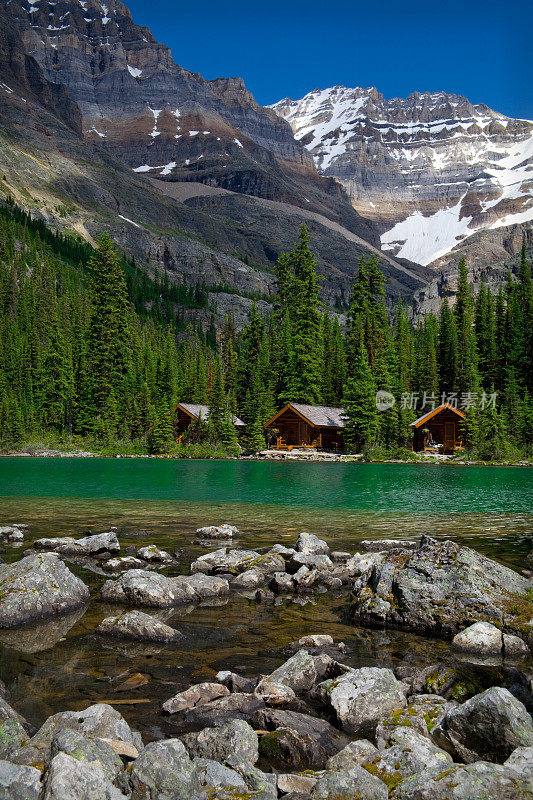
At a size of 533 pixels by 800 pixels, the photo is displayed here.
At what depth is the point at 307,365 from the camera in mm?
72125

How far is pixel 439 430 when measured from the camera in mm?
68438

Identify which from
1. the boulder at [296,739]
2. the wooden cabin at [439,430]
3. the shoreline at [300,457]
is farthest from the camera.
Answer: the wooden cabin at [439,430]

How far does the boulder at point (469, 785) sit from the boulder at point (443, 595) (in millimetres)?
4646

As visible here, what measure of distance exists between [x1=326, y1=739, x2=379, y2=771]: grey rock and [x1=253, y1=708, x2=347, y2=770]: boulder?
0.23 m

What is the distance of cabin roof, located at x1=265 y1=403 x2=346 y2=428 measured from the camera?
6519 centimetres

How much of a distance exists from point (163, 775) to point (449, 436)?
66.2 m

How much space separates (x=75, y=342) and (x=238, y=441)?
118ft

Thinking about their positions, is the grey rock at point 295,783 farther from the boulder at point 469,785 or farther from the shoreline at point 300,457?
the shoreline at point 300,457

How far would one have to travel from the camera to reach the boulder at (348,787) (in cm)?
446

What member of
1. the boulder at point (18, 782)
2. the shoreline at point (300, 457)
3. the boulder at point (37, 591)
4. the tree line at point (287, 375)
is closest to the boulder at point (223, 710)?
the boulder at point (18, 782)

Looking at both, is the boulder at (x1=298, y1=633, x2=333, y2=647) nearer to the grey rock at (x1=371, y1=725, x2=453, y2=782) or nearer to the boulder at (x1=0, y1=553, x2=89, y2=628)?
the grey rock at (x1=371, y1=725, x2=453, y2=782)

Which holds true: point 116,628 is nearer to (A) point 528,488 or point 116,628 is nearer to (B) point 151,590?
(B) point 151,590

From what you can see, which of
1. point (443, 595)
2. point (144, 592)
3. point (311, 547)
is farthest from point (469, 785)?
point (311, 547)

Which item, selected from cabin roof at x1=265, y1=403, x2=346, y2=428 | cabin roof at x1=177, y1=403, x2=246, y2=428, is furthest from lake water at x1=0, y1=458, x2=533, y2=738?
cabin roof at x1=177, y1=403, x2=246, y2=428
